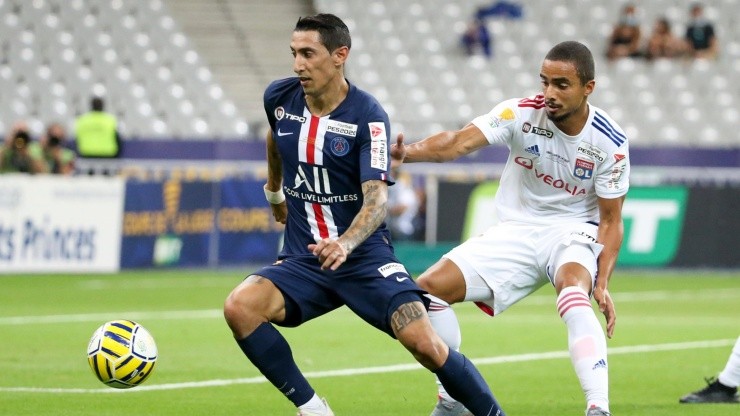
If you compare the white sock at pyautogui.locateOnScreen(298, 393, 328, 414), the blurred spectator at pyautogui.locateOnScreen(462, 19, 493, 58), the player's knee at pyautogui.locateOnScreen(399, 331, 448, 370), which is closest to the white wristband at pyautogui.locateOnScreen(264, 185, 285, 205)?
the white sock at pyautogui.locateOnScreen(298, 393, 328, 414)

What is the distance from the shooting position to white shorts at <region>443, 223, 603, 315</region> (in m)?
7.72

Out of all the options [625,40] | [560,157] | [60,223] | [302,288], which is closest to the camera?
[302,288]

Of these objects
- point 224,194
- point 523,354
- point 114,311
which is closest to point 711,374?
point 523,354

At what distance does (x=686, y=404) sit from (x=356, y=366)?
107 inches

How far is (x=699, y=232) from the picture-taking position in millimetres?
21156

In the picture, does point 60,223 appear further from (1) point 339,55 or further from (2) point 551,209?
(1) point 339,55

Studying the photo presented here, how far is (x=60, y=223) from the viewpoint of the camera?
18.4 meters

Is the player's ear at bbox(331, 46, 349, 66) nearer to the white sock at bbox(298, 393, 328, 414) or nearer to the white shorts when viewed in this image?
the white shorts

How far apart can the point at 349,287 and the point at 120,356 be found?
4.63 feet

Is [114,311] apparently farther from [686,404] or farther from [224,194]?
[686,404]

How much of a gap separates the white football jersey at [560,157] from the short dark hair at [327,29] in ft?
3.56

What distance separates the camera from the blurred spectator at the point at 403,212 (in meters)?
21.2

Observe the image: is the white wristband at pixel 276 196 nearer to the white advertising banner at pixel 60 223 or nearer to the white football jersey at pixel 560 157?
the white football jersey at pixel 560 157

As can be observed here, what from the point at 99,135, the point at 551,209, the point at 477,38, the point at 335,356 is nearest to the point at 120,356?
the point at 551,209
